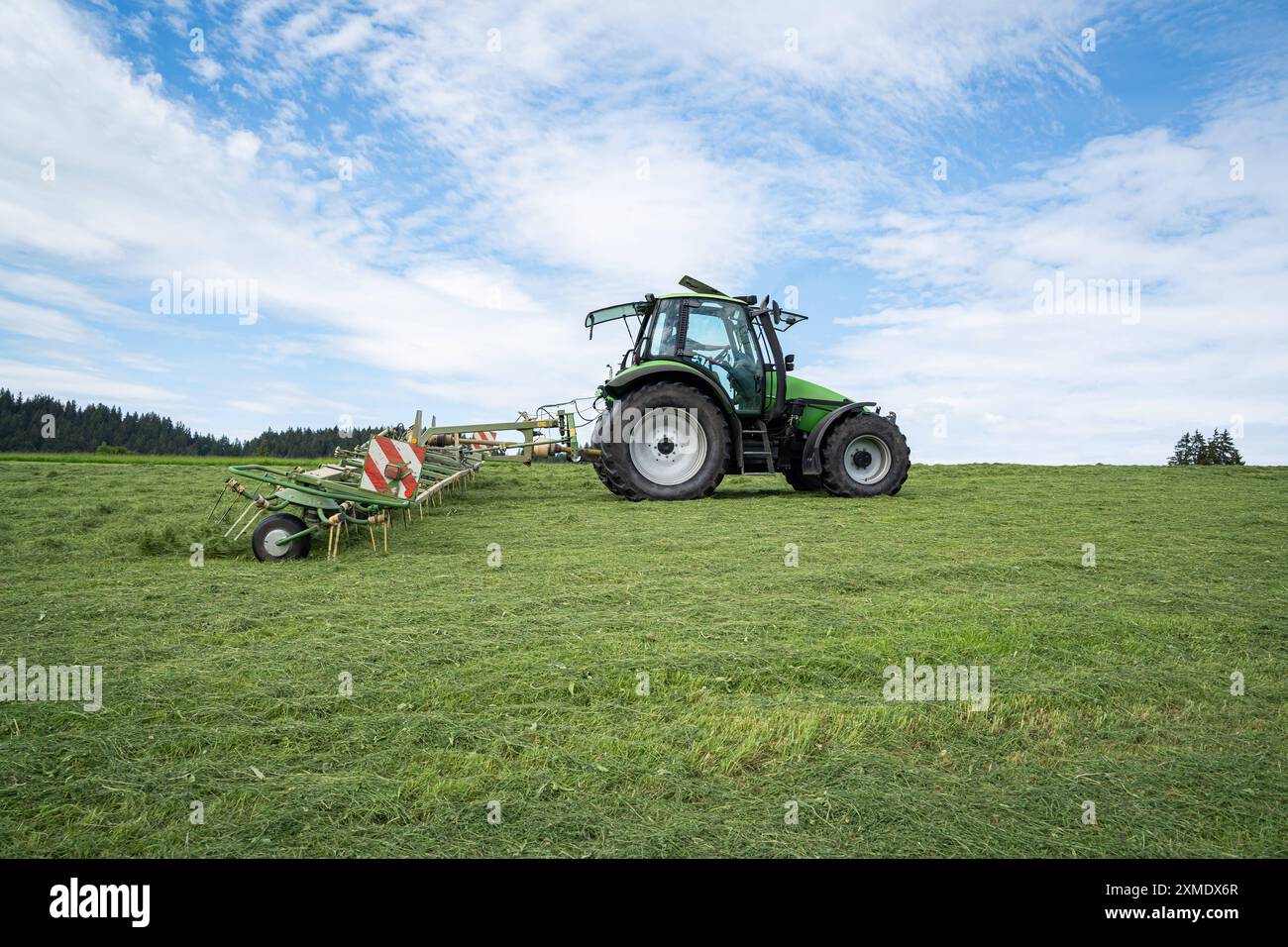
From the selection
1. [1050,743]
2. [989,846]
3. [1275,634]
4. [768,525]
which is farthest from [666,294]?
[989,846]

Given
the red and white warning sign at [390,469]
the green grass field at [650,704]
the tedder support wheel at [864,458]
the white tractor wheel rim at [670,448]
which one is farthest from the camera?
the tedder support wheel at [864,458]

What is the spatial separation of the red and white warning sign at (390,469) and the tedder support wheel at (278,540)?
28.4 inches

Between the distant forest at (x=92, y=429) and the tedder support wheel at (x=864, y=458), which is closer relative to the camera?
the tedder support wheel at (x=864, y=458)

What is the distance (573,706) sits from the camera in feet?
10.1

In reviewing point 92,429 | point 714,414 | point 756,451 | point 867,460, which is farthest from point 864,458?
point 92,429

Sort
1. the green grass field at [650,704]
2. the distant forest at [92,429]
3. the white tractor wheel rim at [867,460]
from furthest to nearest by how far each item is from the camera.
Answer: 1. the distant forest at [92,429]
2. the white tractor wheel rim at [867,460]
3. the green grass field at [650,704]

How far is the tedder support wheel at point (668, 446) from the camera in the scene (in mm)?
8945

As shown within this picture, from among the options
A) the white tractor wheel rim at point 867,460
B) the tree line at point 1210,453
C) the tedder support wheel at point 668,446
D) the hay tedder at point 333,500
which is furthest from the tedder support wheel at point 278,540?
the tree line at point 1210,453

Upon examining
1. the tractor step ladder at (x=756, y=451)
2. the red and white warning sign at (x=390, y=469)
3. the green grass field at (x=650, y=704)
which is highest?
the tractor step ladder at (x=756, y=451)

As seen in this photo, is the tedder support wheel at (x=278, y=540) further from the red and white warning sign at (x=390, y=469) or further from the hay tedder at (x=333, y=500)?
the red and white warning sign at (x=390, y=469)

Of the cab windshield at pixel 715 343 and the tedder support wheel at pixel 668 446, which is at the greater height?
the cab windshield at pixel 715 343

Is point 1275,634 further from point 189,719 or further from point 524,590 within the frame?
point 189,719

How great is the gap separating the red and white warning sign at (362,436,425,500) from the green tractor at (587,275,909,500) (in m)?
2.49

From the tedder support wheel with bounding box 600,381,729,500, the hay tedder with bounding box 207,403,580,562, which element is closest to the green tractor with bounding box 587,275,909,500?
the tedder support wheel with bounding box 600,381,729,500
